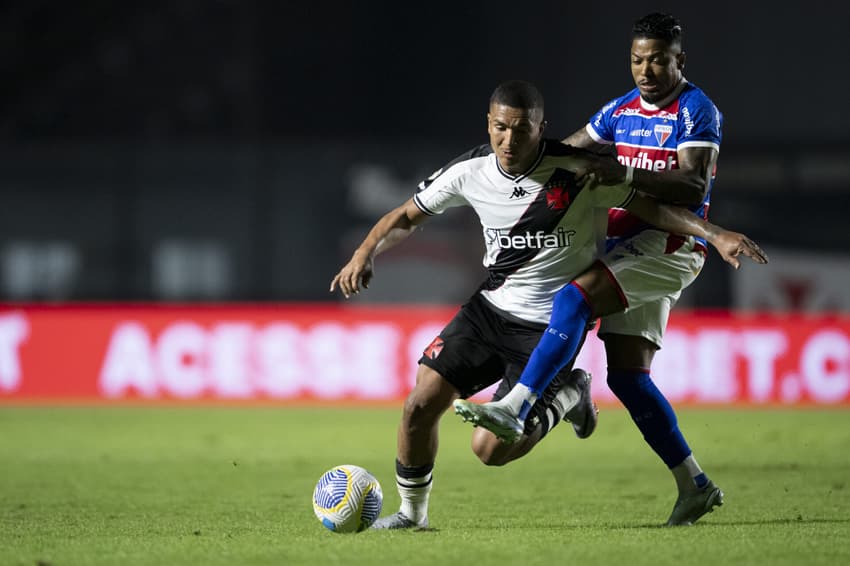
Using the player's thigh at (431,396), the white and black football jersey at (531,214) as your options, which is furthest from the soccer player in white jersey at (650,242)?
the player's thigh at (431,396)

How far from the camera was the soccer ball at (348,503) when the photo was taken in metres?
5.48

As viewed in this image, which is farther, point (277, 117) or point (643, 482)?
point (277, 117)

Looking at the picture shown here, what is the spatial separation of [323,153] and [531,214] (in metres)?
12.4

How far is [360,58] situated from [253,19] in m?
1.70

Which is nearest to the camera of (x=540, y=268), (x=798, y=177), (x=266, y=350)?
(x=540, y=268)

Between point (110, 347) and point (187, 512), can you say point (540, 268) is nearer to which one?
point (187, 512)

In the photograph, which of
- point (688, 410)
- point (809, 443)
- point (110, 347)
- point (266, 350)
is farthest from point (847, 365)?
point (110, 347)

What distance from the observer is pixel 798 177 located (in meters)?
17.5

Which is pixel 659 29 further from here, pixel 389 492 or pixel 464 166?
pixel 389 492

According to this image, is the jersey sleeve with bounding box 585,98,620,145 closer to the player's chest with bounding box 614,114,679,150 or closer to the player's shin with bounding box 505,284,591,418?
the player's chest with bounding box 614,114,679,150

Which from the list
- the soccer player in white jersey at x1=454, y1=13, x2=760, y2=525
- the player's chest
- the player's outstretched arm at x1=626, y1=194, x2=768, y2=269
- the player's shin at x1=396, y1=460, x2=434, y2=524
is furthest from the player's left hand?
the player's shin at x1=396, y1=460, x2=434, y2=524

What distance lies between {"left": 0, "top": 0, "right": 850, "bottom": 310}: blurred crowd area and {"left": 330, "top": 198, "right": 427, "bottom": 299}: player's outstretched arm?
1089cm

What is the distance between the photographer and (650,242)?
19.1 ft

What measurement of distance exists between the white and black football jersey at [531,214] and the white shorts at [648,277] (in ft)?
0.52
